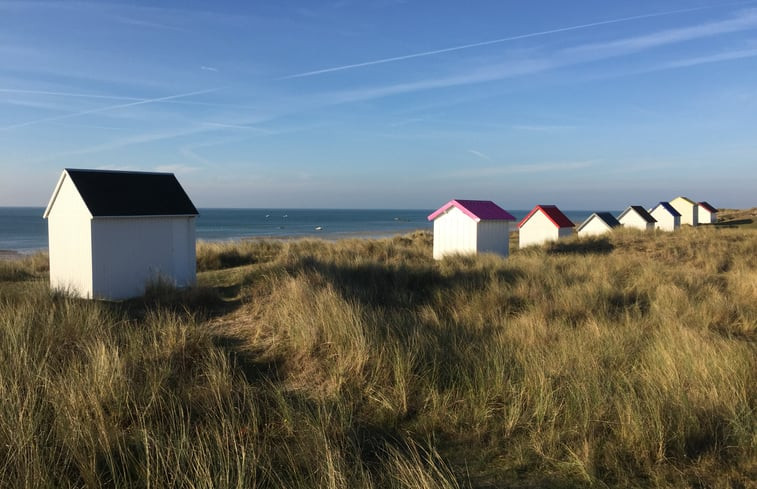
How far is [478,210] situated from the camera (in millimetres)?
21891

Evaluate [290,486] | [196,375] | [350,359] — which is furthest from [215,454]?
[350,359]

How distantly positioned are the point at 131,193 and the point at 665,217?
45.9m

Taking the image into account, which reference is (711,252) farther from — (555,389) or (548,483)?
(548,483)

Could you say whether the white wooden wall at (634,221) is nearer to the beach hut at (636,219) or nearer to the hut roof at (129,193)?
the beach hut at (636,219)

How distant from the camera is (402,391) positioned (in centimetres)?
548

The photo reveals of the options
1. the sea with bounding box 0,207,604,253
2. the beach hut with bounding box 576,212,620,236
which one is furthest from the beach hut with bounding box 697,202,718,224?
the sea with bounding box 0,207,604,253

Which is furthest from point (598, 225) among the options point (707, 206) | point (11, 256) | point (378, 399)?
point (11, 256)

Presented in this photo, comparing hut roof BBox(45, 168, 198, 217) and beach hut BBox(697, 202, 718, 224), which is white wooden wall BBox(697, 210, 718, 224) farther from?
hut roof BBox(45, 168, 198, 217)

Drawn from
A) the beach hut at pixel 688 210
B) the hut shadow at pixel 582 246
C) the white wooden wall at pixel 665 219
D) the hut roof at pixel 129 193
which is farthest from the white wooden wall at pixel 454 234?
the beach hut at pixel 688 210

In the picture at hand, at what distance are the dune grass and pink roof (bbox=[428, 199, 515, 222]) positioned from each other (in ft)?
38.9

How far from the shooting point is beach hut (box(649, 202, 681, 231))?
154 ft

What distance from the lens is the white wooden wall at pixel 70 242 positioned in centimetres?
1289

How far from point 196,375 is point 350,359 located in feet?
5.60

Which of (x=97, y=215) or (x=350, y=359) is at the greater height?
(x=97, y=215)
